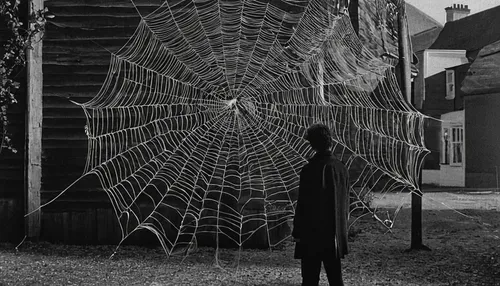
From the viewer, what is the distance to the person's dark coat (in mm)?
4621

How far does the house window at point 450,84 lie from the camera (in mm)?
27092

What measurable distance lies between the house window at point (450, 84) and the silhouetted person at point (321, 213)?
23.7 m

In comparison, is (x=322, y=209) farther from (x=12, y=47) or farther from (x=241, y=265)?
(x=12, y=47)

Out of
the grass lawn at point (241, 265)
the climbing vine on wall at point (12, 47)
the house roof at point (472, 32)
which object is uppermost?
the house roof at point (472, 32)

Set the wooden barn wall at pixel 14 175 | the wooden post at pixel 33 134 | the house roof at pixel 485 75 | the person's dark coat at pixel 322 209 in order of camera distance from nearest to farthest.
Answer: the person's dark coat at pixel 322 209
the wooden post at pixel 33 134
the wooden barn wall at pixel 14 175
the house roof at pixel 485 75

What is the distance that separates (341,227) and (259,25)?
408 cm

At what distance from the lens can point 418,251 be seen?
8234 millimetres

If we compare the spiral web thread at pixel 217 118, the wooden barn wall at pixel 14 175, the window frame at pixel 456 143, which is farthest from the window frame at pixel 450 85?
the wooden barn wall at pixel 14 175

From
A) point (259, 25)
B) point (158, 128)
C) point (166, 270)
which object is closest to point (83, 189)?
point (158, 128)

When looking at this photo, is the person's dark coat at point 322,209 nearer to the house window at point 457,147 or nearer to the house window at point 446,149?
the house window at point 457,147

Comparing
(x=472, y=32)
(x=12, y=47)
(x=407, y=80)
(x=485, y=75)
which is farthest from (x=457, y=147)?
(x=12, y=47)

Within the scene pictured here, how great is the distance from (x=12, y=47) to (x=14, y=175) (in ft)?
5.53

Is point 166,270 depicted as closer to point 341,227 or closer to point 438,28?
point 341,227

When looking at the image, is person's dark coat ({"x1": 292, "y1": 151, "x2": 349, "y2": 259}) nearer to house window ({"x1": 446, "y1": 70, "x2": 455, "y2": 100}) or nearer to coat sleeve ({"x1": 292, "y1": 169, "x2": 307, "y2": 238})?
coat sleeve ({"x1": 292, "y1": 169, "x2": 307, "y2": 238})
